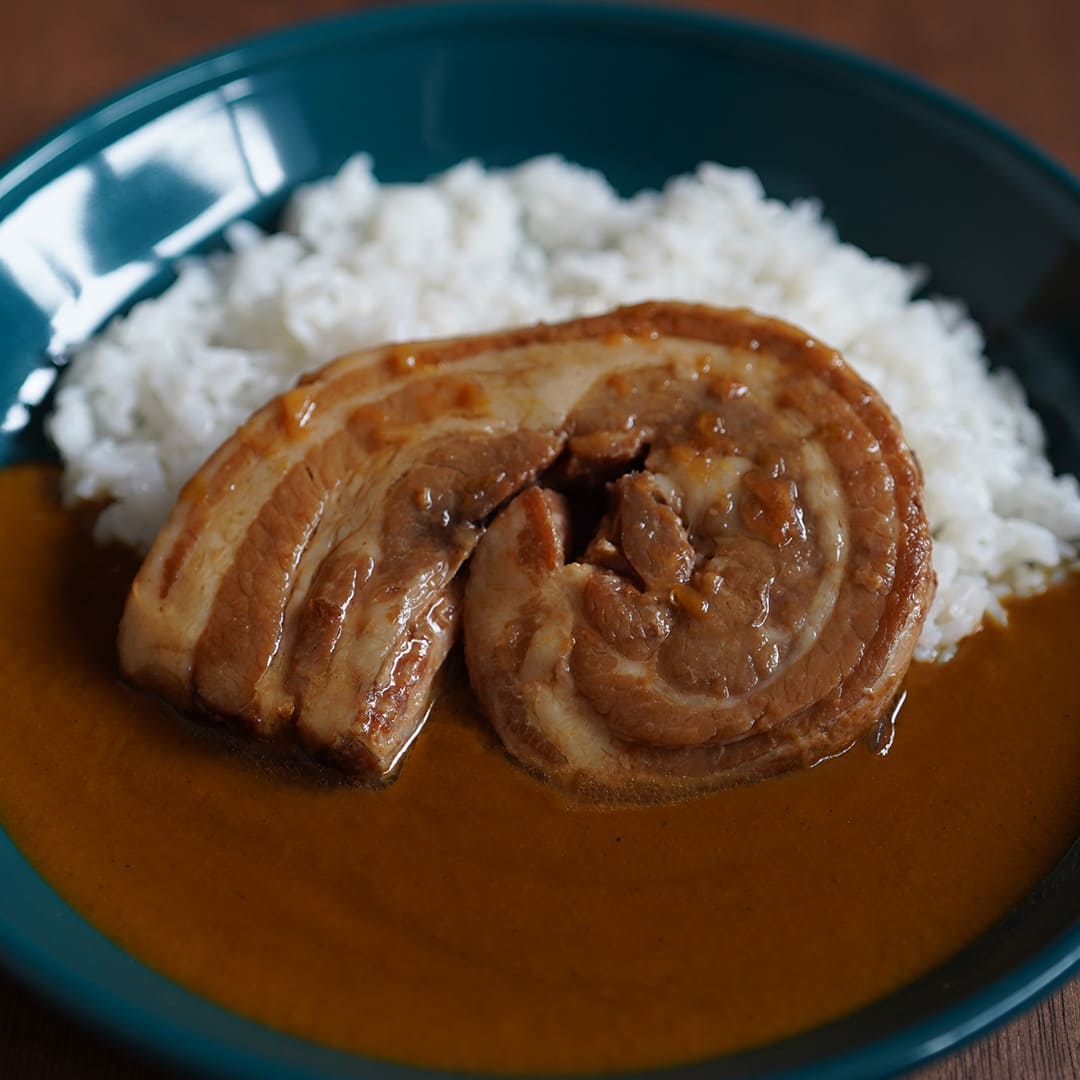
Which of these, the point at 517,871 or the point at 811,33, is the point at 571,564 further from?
the point at 811,33

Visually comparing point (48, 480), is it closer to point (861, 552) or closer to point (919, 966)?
point (861, 552)

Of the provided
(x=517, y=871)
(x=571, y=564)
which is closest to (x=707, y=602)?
(x=571, y=564)

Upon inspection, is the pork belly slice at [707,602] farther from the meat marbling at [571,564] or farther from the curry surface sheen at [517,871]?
the curry surface sheen at [517,871]

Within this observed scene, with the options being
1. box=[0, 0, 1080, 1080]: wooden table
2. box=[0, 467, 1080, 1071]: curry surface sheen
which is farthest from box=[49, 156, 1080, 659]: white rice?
box=[0, 0, 1080, 1080]: wooden table

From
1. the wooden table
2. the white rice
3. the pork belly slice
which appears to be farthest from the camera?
the wooden table

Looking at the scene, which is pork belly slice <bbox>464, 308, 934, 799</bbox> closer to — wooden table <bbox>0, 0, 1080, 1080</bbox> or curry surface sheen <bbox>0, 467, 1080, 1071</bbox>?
curry surface sheen <bbox>0, 467, 1080, 1071</bbox>
